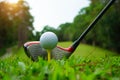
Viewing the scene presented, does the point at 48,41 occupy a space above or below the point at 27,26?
above

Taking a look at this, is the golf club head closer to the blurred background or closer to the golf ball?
the golf ball

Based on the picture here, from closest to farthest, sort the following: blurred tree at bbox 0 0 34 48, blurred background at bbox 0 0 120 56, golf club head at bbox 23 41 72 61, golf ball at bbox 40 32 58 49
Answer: golf ball at bbox 40 32 58 49 → golf club head at bbox 23 41 72 61 → blurred background at bbox 0 0 120 56 → blurred tree at bbox 0 0 34 48

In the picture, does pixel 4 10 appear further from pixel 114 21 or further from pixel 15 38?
pixel 114 21

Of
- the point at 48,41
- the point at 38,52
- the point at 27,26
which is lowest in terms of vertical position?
the point at 27,26

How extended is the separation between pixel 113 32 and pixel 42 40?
4652 centimetres

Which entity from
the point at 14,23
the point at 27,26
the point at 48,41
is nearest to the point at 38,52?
the point at 48,41

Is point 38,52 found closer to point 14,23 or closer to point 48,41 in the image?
point 48,41

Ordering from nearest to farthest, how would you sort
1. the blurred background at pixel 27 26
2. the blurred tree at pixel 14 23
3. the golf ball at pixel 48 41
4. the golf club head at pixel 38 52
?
the golf ball at pixel 48 41, the golf club head at pixel 38 52, the blurred background at pixel 27 26, the blurred tree at pixel 14 23

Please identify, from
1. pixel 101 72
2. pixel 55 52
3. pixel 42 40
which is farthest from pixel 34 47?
pixel 101 72

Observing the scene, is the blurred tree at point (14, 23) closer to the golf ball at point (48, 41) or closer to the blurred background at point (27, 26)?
the blurred background at point (27, 26)

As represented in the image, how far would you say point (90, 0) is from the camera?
70062 mm

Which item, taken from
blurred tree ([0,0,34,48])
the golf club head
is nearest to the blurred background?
blurred tree ([0,0,34,48])

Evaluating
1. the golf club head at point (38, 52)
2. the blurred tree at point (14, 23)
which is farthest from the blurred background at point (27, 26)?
the golf club head at point (38, 52)

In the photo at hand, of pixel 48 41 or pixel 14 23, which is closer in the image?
pixel 48 41
